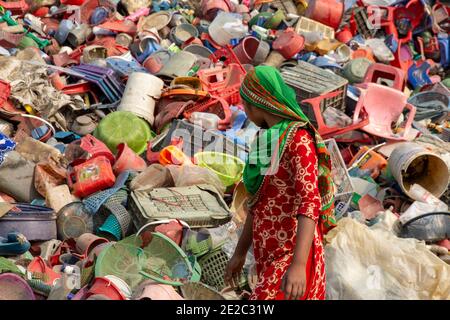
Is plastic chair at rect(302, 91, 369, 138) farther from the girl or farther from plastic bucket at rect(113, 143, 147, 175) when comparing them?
the girl

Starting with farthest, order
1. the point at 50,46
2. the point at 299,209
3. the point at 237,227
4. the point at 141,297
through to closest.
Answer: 1. the point at 50,46
2. the point at 237,227
3. the point at 141,297
4. the point at 299,209

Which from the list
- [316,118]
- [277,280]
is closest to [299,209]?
[277,280]

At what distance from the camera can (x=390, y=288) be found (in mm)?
4109

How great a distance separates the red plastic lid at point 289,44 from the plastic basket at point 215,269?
322 centimetres

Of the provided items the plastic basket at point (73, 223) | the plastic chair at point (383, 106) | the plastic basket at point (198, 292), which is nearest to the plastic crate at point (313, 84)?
the plastic chair at point (383, 106)

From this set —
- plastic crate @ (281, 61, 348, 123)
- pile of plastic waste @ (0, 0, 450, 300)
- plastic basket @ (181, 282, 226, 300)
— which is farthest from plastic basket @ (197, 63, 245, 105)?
plastic basket @ (181, 282, 226, 300)

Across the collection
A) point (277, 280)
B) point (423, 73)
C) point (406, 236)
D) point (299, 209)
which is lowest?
point (423, 73)

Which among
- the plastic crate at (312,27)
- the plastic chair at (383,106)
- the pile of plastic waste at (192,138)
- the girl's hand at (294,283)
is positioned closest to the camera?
the girl's hand at (294,283)

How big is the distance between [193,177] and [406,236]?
1548mm

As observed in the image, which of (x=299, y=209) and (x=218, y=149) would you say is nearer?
(x=299, y=209)

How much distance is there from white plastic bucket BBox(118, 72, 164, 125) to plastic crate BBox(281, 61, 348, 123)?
119 centimetres

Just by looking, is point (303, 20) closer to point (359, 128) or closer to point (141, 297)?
point (359, 128)

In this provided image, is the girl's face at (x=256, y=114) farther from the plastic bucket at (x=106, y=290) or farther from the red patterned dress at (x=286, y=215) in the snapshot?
the plastic bucket at (x=106, y=290)

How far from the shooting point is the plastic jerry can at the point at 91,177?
484 centimetres
